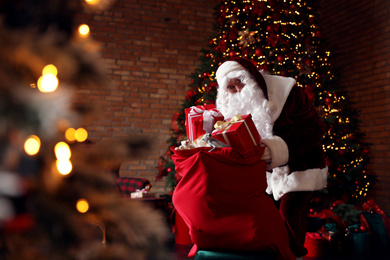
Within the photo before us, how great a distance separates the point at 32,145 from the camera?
Answer: 502 mm

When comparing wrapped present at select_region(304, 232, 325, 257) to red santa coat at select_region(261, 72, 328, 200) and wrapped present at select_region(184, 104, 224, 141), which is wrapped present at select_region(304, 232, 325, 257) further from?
wrapped present at select_region(184, 104, 224, 141)

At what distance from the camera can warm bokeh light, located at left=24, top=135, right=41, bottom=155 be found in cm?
50

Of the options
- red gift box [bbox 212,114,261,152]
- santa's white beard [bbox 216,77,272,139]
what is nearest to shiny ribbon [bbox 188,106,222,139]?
santa's white beard [bbox 216,77,272,139]

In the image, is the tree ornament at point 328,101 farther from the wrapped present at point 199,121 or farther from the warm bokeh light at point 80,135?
the warm bokeh light at point 80,135

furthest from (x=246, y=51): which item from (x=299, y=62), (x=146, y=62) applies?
(x=146, y=62)

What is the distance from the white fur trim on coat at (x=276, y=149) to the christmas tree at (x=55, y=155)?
4.59 ft

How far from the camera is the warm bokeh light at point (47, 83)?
0.51 meters

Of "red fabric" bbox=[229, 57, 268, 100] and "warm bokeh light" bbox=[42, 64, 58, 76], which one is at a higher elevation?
"red fabric" bbox=[229, 57, 268, 100]

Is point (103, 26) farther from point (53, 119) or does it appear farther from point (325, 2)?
point (53, 119)

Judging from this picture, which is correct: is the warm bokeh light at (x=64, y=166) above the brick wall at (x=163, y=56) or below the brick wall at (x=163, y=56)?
below

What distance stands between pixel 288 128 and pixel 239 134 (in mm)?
474

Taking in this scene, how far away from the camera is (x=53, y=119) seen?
0.47 m

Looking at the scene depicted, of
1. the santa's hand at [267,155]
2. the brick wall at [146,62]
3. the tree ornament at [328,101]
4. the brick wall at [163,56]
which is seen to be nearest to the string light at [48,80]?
the santa's hand at [267,155]

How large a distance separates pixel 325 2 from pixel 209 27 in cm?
186
